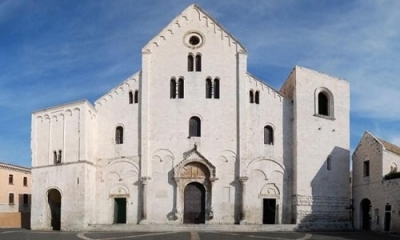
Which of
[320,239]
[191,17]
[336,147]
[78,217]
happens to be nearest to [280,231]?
[320,239]

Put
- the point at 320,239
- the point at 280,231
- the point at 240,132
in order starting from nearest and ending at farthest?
the point at 320,239 < the point at 280,231 < the point at 240,132

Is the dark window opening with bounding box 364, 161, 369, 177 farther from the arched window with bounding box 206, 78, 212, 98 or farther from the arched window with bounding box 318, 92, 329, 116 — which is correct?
the arched window with bounding box 206, 78, 212, 98

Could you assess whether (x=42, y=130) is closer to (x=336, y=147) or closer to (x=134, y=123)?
(x=134, y=123)

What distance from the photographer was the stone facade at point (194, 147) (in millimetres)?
37719

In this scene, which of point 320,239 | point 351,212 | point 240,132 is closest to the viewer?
point 320,239

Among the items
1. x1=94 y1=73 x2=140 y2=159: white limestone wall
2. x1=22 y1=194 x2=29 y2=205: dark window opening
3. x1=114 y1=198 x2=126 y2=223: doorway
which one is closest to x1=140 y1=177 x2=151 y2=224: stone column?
x1=114 y1=198 x2=126 y2=223: doorway

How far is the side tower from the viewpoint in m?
38.7

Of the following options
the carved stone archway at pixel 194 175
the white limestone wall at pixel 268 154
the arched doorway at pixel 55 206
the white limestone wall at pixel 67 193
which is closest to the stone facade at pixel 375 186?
→ the white limestone wall at pixel 268 154

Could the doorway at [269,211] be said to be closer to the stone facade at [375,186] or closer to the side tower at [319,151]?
the side tower at [319,151]

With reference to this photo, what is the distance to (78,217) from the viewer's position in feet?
118

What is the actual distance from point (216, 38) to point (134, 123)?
→ 31.0 ft

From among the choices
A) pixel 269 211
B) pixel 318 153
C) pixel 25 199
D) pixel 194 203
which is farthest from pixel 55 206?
pixel 25 199

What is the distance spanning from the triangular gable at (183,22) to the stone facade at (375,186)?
13.0 meters

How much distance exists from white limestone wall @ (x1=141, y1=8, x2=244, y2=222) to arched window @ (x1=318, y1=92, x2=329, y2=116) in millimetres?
7798
